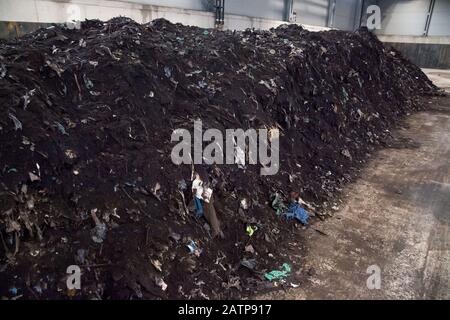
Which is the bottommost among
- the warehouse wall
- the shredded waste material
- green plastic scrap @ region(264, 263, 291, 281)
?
green plastic scrap @ region(264, 263, 291, 281)

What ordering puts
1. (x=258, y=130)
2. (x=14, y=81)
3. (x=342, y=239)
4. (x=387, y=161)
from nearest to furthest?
(x=14, y=81), (x=342, y=239), (x=258, y=130), (x=387, y=161)

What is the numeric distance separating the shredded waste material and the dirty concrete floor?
0.25 m

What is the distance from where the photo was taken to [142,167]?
9.93ft

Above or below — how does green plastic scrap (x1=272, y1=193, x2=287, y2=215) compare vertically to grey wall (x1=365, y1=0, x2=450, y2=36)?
below

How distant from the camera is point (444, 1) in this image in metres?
19.5

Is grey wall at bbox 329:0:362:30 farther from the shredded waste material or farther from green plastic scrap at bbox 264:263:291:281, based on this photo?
green plastic scrap at bbox 264:263:291:281

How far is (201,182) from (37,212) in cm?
140

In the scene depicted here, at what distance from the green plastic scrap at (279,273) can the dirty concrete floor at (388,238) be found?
18 centimetres

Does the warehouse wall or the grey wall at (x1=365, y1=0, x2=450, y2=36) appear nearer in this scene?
the warehouse wall

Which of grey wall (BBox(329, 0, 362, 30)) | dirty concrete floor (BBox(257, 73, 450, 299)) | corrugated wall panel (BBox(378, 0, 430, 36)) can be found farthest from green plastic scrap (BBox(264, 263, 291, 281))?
corrugated wall panel (BBox(378, 0, 430, 36))

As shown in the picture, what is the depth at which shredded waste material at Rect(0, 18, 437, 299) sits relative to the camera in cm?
250

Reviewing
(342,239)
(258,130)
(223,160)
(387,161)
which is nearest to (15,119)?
(223,160)

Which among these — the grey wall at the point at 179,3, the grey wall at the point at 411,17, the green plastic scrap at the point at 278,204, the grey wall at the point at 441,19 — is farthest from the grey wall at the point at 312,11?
the green plastic scrap at the point at 278,204
